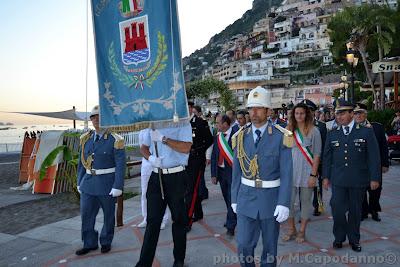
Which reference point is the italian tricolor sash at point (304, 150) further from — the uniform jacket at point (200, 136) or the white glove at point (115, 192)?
the white glove at point (115, 192)

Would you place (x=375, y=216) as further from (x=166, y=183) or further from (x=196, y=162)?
(x=166, y=183)

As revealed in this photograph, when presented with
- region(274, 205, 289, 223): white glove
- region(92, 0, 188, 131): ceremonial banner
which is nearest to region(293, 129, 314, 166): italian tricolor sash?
region(274, 205, 289, 223): white glove

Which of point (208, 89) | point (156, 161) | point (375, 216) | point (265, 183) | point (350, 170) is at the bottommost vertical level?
point (375, 216)

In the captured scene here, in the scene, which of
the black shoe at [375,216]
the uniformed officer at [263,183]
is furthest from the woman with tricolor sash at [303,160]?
the uniformed officer at [263,183]

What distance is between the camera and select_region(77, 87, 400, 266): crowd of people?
3.53 metres

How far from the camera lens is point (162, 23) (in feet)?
12.2

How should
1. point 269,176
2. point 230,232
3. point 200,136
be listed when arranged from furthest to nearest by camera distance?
point 200,136 < point 230,232 < point 269,176

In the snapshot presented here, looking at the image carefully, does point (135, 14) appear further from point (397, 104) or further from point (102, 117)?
point (397, 104)

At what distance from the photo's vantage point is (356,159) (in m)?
4.70

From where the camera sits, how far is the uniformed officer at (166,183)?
12.9 feet

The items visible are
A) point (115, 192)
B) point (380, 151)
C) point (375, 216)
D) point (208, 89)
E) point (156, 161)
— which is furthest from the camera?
point (208, 89)

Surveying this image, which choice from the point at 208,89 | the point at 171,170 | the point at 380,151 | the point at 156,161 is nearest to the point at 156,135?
the point at 156,161

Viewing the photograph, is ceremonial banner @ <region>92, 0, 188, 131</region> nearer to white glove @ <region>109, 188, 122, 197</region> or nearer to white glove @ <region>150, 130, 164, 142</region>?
white glove @ <region>150, 130, 164, 142</region>

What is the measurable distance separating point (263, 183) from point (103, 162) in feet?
7.63
